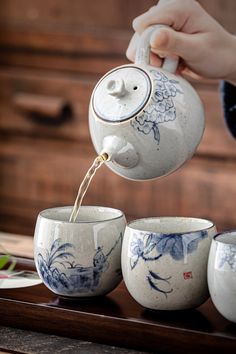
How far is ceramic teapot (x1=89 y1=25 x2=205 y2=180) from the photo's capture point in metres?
0.86

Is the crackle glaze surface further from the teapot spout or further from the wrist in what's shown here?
the wrist

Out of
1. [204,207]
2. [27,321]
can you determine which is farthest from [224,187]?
[27,321]

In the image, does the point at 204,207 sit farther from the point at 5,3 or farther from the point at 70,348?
the point at 70,348

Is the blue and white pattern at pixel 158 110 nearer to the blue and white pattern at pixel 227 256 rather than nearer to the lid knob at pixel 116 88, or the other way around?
the lid knob at pixel 116 88

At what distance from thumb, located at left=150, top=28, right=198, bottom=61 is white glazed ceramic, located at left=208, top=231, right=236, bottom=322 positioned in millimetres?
261

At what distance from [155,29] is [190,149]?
0.15 metres

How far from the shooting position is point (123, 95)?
86 centimetres

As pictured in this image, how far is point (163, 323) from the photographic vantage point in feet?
2.62

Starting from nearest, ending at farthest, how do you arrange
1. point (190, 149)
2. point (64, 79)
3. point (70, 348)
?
1. point (70, 348)
2. point (190, 149)
3. point (64, 79)

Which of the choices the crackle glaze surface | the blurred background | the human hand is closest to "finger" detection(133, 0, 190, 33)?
the human hand

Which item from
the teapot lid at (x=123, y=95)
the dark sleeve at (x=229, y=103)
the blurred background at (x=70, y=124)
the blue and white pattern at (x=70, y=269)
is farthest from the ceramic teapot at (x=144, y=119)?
the blurred background at (x=70, y=124)

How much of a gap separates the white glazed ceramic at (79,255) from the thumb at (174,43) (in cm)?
21

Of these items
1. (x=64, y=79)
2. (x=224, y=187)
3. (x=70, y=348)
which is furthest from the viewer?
(x=64, y=79)

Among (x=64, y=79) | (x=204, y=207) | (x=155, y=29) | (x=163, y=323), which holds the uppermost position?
(x=155, y=29)
